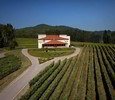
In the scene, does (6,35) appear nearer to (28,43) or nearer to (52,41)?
(28,43)

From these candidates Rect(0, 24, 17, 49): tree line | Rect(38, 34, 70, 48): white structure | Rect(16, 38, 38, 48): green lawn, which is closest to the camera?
Rect(38, 34, 70, 48): white structure

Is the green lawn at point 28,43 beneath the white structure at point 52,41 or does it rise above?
beneath

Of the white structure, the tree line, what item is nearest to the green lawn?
the tree line

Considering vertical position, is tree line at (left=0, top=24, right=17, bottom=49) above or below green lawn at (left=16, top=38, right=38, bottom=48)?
above

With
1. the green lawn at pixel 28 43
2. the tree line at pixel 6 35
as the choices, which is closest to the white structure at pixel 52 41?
the green lawn at pixel 28 43

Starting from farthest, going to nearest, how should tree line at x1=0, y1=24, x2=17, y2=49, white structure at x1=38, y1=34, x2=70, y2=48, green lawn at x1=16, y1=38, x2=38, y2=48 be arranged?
green lawn at x1=16, y1=38, x2=38, y2=48 < tree line at x1=0, y1=24, x2=17, y2=49 < white structure at x1=38, y1=34, x2=70, y2=48

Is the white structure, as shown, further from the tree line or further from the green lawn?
the tree line

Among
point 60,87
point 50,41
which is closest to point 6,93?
point 60,87

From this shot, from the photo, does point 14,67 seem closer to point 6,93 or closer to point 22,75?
point 22,75

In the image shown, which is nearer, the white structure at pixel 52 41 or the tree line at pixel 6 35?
the white structure at pixel 52 41

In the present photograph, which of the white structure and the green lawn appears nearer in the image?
the white structure

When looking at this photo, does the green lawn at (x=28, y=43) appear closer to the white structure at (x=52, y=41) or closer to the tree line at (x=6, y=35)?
the tree line at (x=6, y=35)

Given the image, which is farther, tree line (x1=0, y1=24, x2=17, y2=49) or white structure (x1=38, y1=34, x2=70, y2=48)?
tree line (x1=0, y1=24, x2=17, y2=49)

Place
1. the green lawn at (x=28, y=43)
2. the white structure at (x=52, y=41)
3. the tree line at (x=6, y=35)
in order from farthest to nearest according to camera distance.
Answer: the green lawn at (x=28, y=43) → the tree line at (x=6, y=35) → the white structure at (x=52, y=41)
